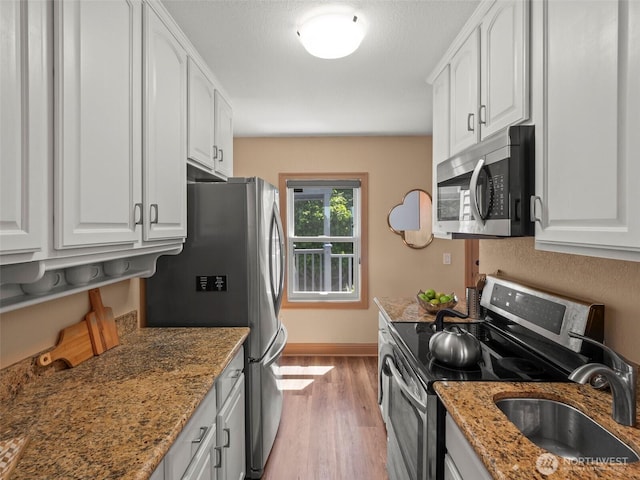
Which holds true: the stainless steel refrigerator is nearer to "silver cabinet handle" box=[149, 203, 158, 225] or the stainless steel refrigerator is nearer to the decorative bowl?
"silver cabinet handle" box=[149, 203, 158, 225]

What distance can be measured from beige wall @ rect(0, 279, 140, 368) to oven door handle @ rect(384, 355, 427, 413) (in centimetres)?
146

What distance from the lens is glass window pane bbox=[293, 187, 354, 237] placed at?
436 centimetres

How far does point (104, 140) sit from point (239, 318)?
1.24 meters

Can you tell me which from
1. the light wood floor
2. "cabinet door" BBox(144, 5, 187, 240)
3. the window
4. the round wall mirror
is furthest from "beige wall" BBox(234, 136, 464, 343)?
"cabinet door" BBox(144, 5, 187, 240)

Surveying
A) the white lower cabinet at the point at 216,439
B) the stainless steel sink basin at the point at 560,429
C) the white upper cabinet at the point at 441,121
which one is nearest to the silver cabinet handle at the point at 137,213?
the white lower cabinet at the point at 216,439

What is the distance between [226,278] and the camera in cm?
220

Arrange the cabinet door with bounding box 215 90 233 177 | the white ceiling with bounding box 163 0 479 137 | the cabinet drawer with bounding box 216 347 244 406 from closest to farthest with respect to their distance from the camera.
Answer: the cabinet drawer with bounding box 216 347 244 406 < the white ceiling with bounding box 163 0 479 137 < the cabinet door with bounding box 215 90 233 177

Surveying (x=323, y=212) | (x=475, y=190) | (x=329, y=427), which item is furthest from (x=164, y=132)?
(x=323, y=212)

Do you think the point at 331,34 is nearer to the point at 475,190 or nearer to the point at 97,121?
the point at 475,190

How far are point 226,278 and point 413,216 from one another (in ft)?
8.61

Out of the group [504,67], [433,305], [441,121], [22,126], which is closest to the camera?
[22,126]

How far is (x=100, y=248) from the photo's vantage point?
1274mm

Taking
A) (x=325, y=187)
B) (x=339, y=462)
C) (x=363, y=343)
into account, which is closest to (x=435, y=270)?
(x=363, y=343)

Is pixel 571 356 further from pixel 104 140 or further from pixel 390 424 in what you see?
pixel 104 140
